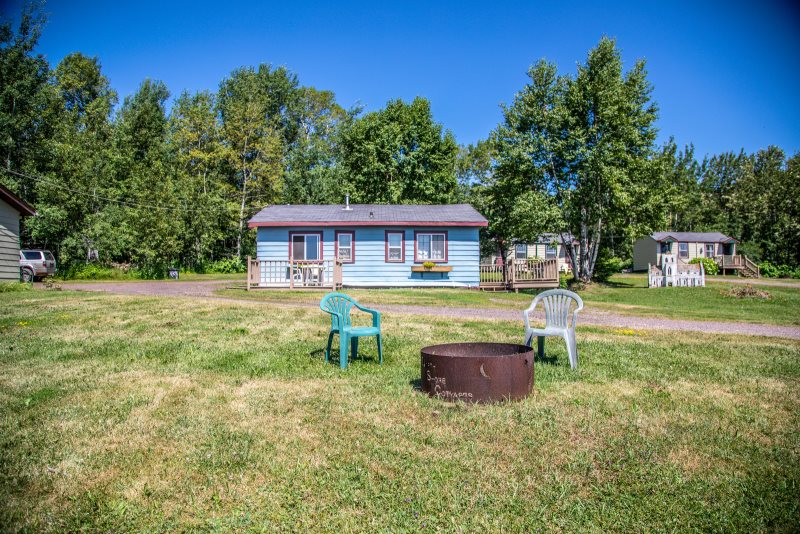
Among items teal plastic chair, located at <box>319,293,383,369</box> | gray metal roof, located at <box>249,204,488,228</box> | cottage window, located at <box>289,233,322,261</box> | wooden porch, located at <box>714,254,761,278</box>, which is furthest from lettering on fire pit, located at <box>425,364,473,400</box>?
wooden porch, located at <box>714,254,761,278</box>

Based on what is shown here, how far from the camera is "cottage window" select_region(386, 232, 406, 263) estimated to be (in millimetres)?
23078

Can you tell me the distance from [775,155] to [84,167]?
74.6m

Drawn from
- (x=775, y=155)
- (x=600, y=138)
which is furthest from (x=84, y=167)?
(x=775, y=155)

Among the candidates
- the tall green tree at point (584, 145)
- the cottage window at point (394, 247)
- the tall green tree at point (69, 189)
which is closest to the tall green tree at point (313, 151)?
the tall green tree at point (69, 189)

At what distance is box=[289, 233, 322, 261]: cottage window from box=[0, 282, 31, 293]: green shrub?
31.4 ft

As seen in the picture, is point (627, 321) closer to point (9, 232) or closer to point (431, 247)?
point (431, 247)

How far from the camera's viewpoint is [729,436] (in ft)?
14.0

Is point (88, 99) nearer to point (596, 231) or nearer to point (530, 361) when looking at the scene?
point (596, 231)

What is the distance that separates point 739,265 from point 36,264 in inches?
1844

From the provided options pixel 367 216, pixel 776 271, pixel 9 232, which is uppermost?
pixel 367 216

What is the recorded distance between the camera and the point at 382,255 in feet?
75.8

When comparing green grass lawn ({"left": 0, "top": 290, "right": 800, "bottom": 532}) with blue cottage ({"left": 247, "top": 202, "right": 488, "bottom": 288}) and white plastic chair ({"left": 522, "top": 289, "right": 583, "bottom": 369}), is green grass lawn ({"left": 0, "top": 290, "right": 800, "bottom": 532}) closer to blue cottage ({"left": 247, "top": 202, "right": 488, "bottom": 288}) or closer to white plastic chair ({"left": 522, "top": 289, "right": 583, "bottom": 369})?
white plastic chair ({"left": 522, "top": 289, "right": 583, "bottom": 369})

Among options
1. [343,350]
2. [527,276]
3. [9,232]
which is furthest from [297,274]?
[343,350]

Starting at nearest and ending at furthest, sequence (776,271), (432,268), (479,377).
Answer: (479,377), (432,268), (776,271)
